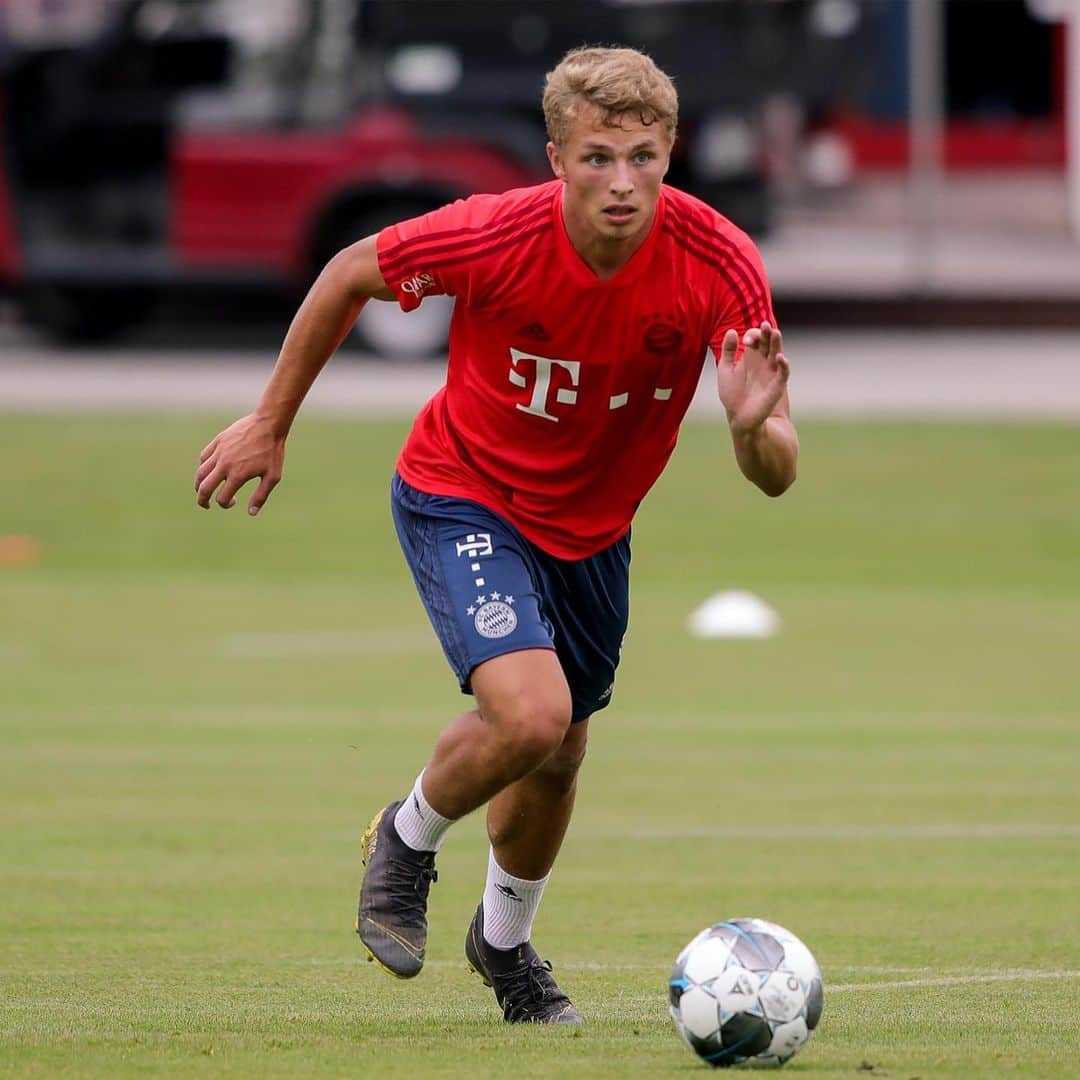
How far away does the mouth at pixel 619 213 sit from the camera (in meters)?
5.98

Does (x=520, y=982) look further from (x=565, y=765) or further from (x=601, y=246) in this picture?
(x=601, y=246)

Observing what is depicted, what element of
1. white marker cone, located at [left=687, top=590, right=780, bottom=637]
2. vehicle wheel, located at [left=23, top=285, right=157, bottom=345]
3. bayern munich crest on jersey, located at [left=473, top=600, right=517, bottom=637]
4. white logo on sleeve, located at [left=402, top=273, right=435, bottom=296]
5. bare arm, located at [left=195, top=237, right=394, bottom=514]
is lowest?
vehicle wheel, located at [left=23, top=285, right=157, bottom=345]

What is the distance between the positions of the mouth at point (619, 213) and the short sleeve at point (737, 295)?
0.35 metres

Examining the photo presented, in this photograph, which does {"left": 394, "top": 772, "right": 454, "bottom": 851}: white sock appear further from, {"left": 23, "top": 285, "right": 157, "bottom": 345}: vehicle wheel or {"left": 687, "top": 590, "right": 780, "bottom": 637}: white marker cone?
{"left": 23, "top": 285, "right": 157, "bottom": 345}: vehicle wheel

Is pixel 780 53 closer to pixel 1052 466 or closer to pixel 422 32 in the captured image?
pixel 422 32

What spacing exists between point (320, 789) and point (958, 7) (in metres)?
20.4

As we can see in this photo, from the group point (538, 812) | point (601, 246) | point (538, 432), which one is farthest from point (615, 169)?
point (538, 812)

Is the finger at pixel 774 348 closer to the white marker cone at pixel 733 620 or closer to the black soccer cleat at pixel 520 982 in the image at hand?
the black soccer cleat at pixel 520 982

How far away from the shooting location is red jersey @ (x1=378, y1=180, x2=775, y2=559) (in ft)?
20.2

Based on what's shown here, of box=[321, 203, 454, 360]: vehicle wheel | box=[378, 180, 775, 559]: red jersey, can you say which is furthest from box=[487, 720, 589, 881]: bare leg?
box=[321, 203, 454, 360]: vehicle wheel

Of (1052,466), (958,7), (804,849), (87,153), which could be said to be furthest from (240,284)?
(804,849)

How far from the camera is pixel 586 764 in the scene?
11367mm

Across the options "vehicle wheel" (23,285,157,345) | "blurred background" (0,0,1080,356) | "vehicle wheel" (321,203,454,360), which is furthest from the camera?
"vehicle wheel" (23,285,157,345)

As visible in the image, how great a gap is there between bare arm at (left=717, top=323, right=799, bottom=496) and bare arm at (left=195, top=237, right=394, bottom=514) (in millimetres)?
964
